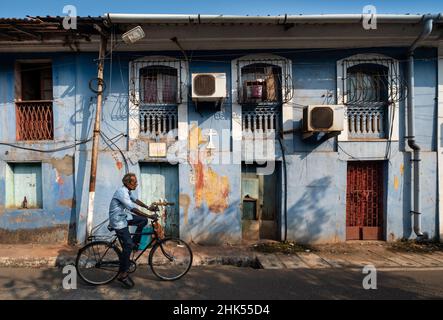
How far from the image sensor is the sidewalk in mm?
5902

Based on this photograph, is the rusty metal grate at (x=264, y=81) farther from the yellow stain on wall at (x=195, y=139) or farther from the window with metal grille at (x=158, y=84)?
the window with metal grille at (x=158, y=84)

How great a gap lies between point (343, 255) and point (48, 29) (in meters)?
7.99

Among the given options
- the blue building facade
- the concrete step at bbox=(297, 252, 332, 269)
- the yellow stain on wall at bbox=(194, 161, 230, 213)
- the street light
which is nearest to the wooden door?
the blue building facade

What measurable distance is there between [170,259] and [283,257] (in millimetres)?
2554

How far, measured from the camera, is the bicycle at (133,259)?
4801mm

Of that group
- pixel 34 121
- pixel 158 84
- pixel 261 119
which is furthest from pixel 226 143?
pixel 34 121

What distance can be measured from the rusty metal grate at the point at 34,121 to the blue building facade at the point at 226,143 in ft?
0.76

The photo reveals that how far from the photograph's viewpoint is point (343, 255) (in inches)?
258

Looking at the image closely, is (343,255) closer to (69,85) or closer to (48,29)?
(69,85)

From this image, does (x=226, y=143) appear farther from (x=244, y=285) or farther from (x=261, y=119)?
(x=244, y=285)

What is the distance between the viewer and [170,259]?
4980 millimetres

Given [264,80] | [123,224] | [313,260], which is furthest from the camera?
[264,80]

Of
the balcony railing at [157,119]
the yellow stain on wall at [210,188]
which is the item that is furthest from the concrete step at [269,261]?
the balcony railing at [157,119]
